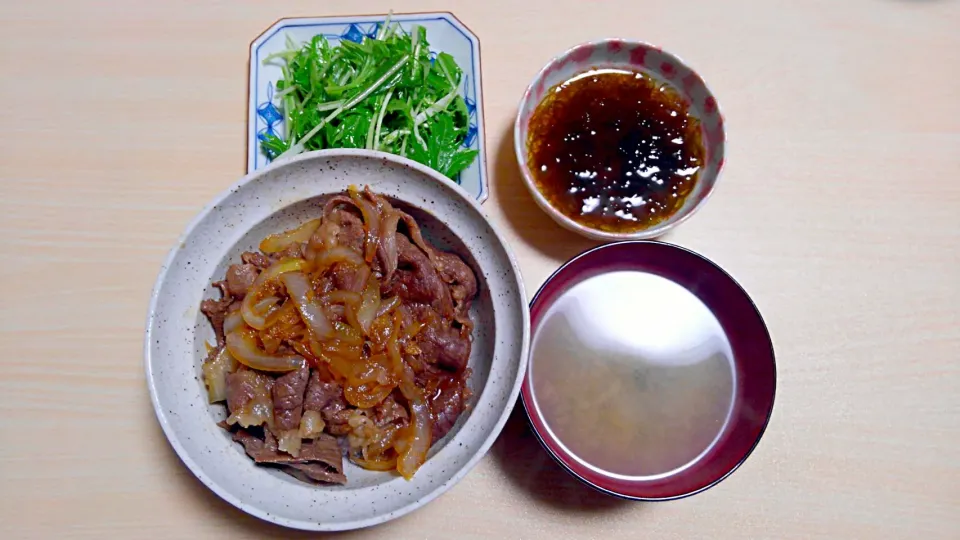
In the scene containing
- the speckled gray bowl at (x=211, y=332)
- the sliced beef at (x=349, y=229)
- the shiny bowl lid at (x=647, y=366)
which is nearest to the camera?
the speckled gray bowl at (x=211, y=332)

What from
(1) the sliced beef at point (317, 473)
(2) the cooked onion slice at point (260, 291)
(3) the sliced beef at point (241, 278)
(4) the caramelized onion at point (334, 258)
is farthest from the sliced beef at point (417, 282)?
(1) the sliced beef at point (317, 473)

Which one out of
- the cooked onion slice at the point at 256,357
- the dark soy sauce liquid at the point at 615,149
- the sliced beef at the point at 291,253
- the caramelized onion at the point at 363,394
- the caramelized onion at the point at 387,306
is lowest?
the caramelized onion at the point at 363,394

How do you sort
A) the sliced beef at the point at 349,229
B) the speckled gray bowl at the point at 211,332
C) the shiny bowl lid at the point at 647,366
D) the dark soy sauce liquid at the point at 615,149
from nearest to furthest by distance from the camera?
the speckled gray bowl at the point at 211,332, the sliced beef at the point at 349,229, the shiny bowl lid at the point at 647,366, the dark soy sauce liquid at the point at 615,149

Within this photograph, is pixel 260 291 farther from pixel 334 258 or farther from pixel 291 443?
pixel 291 443

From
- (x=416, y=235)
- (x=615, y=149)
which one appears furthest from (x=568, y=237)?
(x=416, y=235)

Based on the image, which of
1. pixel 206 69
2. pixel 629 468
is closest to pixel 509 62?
pixel 206 69

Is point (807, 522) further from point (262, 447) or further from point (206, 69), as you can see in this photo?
point (206, 69)

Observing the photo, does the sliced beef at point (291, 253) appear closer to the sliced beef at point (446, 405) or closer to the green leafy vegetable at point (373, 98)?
the green leafy vegetable at point (373, 98)
